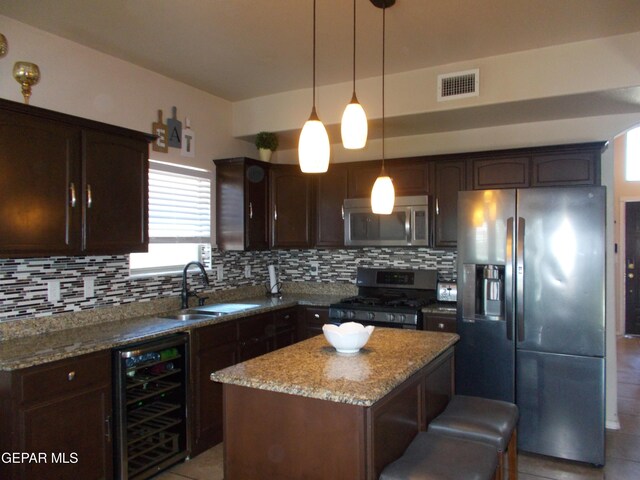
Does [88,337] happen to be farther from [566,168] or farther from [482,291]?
[566,168]

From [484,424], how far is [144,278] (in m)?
2.57

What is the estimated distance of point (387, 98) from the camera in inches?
153

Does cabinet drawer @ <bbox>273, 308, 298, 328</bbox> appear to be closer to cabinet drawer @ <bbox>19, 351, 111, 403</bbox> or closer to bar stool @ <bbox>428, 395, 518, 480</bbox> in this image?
cabinet drawer @ <bbox>19, 351, 111, 403</bbox>

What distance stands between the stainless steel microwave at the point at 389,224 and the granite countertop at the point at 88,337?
3.65 feet

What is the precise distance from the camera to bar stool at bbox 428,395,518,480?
2.12 m

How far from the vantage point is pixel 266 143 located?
452 centimetres

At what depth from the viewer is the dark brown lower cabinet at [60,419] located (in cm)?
223

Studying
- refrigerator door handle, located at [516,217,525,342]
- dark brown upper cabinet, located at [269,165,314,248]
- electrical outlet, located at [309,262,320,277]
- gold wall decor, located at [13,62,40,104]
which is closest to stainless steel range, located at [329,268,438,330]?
electrical outlet, located at [309,262,320,277]

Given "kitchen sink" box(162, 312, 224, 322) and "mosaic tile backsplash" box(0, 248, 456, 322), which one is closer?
"mosaic tile backsplash" box(0, 248, 456, 322)

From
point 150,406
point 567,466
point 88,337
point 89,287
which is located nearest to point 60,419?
point 88,337

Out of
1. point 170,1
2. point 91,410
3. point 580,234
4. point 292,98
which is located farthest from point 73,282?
point 580,234

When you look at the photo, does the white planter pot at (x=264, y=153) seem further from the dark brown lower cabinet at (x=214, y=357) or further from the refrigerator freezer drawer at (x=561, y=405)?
the refrigerator freezer drawer at (x=561, y=405)

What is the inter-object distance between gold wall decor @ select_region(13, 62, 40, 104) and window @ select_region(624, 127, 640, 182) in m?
7.30

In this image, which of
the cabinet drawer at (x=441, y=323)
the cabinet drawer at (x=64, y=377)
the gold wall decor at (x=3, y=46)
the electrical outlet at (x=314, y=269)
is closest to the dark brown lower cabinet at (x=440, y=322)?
the cabinet drawer at (x=441, y=323)
